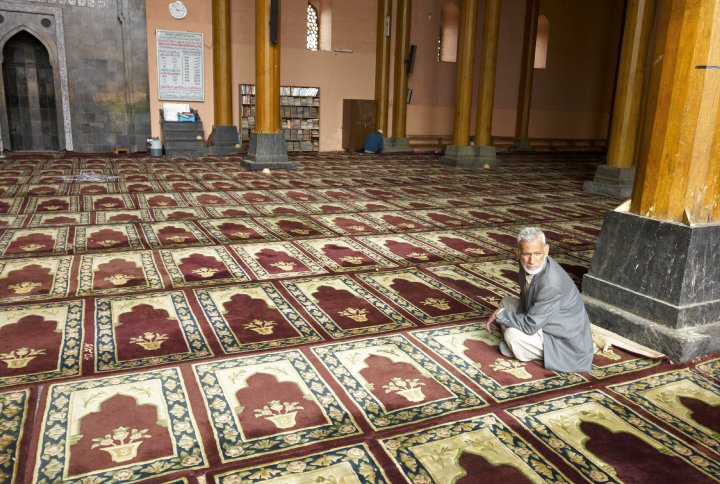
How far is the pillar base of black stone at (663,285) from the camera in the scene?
9.87ft

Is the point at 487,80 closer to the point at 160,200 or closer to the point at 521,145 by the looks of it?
the point at 521,145

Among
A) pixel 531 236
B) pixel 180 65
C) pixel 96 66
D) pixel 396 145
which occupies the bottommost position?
pixel 396 145

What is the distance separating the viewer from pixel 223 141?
1259cm

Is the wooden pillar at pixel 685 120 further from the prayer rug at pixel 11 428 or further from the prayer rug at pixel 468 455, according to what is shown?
the prayer rug at pixel 11 428

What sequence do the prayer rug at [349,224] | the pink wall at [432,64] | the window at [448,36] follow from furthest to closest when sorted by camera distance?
the window at [448,36] → the pink wall at [432,64] → the prayer rug at [349,224]

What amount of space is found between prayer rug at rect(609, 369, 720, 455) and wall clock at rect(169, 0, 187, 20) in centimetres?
1236

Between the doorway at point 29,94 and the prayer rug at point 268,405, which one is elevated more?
the doorway at point 29,94

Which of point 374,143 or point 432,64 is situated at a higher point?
point 432,64

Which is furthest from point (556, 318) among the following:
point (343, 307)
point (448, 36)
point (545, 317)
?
point (448, 36)

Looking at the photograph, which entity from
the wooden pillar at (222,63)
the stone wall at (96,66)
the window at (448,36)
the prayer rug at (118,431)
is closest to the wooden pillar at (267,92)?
the wooden pillar at (222,63)

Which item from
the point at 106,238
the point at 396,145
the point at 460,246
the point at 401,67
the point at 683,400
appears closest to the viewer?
the point at 683,400

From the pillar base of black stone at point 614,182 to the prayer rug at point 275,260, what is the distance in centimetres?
556

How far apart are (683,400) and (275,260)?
2.94 meters

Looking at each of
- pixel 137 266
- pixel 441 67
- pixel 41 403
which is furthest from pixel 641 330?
pixel 441 67
